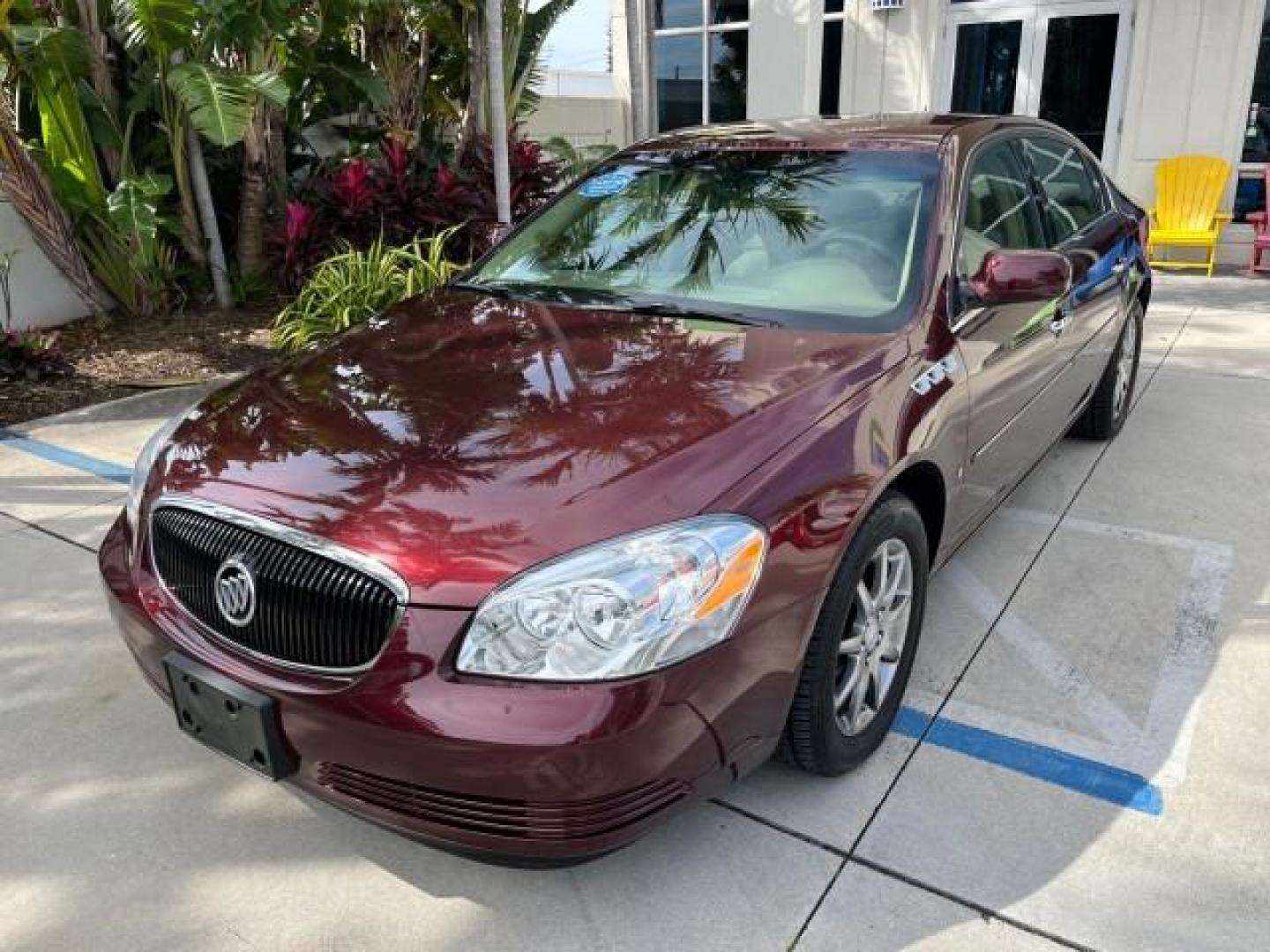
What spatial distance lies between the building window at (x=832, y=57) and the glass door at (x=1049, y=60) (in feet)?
4.28

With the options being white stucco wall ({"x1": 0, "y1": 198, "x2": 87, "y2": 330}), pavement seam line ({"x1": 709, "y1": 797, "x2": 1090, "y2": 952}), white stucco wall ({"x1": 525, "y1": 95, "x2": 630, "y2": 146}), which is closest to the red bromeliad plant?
white stucco wall ({"x1": 0, "y1": 198, "x2": 87, "y2": 330})

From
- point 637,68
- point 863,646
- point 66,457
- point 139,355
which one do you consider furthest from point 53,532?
point 637,68

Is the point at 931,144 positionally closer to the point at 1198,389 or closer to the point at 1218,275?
the point at 1198,389

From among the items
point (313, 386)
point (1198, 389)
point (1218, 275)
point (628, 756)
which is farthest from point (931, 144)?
point (1218, 275)

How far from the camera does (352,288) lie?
678 cm

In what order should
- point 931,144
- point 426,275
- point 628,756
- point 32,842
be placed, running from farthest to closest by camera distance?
point 426,275 < point 931,144 < point 32,842 < point 628,756

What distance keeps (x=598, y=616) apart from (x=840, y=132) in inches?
94.5

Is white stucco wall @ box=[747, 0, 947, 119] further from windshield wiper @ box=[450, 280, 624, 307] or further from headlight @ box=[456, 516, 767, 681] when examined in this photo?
headlight @ box=[456, 516, 767, 681]

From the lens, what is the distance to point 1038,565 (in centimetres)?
393

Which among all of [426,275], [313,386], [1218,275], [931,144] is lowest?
[1218,275]

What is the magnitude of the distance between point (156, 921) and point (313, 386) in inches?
53.9

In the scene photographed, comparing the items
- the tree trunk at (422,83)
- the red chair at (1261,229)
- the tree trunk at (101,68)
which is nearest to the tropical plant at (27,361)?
the tree trunk at (101,68)

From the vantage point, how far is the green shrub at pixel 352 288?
265 inches

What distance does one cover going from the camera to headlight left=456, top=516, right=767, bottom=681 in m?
1.94
